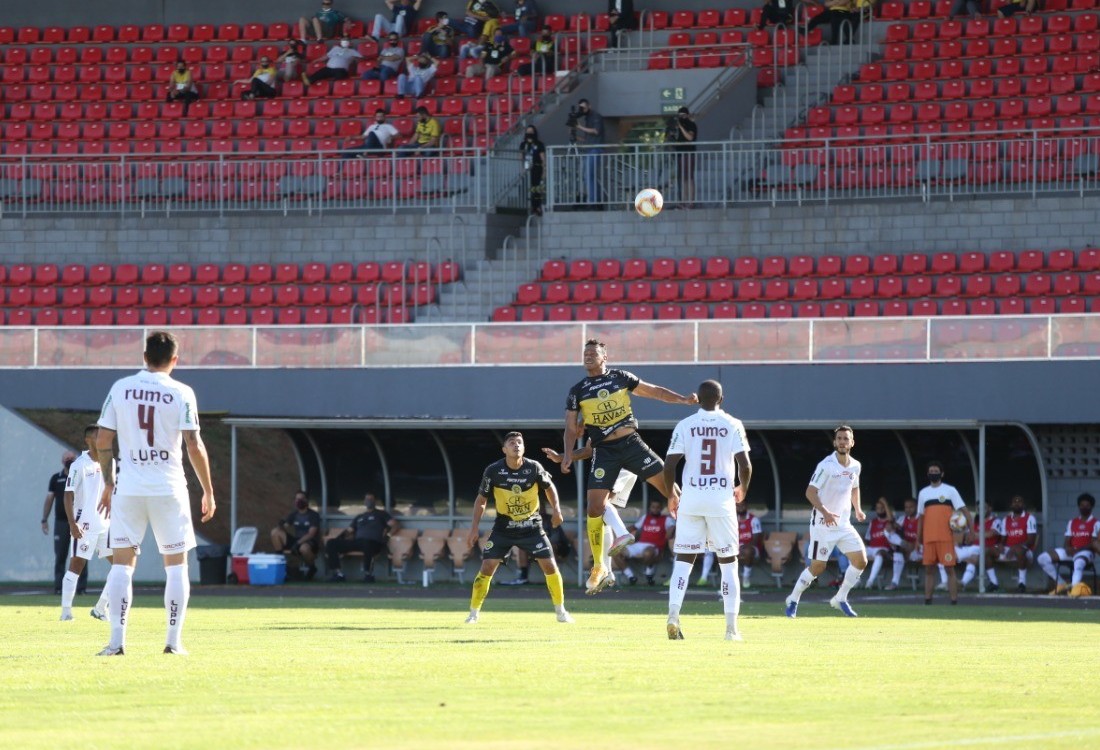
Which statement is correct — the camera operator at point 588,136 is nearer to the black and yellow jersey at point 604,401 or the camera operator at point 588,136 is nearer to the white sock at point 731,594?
the black and yellow jersey at point 604,401

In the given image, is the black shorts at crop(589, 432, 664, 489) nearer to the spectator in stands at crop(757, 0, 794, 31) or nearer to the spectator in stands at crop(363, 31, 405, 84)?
the spectator in stands at crop(757, 0, 794, 31)

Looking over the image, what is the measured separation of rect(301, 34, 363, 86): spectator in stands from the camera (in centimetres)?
4091

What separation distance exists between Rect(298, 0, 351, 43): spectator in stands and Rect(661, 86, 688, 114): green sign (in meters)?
8.46

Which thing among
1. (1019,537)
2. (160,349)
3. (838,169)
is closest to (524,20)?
(838,169)

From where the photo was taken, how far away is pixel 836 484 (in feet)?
65.6

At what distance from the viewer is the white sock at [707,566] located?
2789 centimetres

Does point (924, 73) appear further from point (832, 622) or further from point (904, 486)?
point (832, 622)

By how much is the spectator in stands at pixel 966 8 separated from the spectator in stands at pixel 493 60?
31.1 ft

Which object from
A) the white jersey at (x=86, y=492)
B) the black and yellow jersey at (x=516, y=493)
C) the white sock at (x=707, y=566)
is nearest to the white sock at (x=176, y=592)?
the black and yellow jersey at (x=516, y=493)

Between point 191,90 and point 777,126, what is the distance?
522 inches

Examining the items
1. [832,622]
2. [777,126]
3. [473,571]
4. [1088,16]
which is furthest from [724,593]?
[1088,16]

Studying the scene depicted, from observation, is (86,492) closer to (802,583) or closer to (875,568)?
(802,583)

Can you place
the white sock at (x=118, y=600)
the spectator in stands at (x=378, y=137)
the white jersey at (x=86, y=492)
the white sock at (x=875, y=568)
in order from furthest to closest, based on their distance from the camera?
the spectator in stands at (x=378, y=137) → the white sock at (x=875, y=568) → the white jersey at (x=86, y=492) → the white sock at (x=118, y=600)

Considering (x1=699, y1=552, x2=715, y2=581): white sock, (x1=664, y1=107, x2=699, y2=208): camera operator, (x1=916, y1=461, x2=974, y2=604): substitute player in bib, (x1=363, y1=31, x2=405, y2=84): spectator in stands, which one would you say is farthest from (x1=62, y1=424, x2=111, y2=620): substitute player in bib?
(x1=363, y1=31, x2=405, y2=84): spectator in stands
